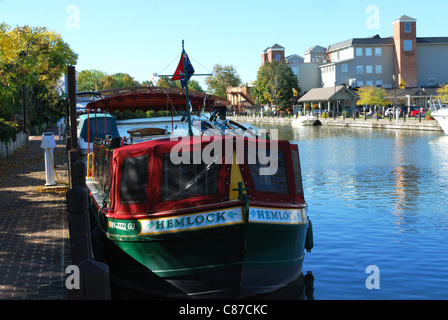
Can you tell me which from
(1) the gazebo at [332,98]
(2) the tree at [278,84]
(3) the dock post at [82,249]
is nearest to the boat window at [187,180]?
(3) the dock post at [82,249]

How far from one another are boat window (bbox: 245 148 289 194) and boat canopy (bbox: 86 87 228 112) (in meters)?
4.59

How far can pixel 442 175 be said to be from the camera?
25859 mm

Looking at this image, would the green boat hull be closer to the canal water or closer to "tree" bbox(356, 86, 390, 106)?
the canal water

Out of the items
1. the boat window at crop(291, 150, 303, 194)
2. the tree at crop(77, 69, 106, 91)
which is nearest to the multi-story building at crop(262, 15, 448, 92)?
the tree at crop(77, 69, 106, 91)

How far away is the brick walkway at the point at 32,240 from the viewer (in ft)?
29.8

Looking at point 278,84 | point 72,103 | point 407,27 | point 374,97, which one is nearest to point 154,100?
point 72,103

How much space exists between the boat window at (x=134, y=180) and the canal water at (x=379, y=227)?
396 centimetres

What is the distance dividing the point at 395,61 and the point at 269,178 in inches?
3848

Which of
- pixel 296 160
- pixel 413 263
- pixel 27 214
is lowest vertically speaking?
pixel 413 263

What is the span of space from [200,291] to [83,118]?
67.9 feet

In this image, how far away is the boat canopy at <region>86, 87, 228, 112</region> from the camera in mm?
15084

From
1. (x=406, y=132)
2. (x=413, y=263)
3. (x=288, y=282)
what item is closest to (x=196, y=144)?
(x=288, y=282)

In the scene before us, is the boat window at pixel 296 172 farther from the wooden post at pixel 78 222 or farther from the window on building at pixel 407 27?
the window on building at pixel 407 27
